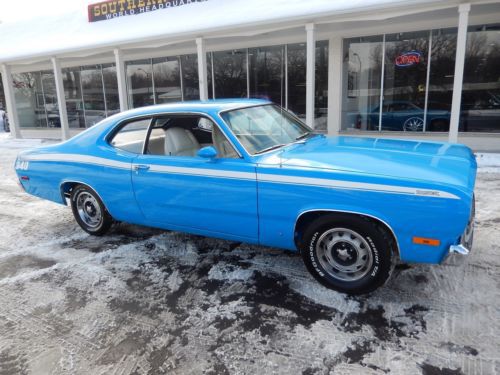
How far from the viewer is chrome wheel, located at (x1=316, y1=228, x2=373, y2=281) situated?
3.25 metres

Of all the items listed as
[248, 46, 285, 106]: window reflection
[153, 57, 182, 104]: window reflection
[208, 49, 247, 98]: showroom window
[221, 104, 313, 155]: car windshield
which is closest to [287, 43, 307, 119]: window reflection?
[248, 46, 285, 106]: window reflection

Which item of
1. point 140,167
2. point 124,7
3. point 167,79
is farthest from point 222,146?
point 167,79

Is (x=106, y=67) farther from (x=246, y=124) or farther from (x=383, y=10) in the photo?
(x=246, y=124)

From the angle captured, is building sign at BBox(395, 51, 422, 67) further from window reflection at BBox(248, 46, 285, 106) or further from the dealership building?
window reflection at BBox(248, 46, 285, 106)

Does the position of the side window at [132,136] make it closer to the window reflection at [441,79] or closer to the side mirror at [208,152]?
the side mirror at [208,152]

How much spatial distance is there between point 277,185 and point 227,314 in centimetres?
112

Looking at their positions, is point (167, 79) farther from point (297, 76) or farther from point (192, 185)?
point (192, 185)

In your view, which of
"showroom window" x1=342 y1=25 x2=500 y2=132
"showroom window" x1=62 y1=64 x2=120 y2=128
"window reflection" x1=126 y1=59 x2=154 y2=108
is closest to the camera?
"showroom window" x1=342 y1=25 x2=500 y2=132

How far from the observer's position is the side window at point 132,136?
4316 millimetres

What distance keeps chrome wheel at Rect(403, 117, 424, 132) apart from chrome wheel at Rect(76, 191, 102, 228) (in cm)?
926

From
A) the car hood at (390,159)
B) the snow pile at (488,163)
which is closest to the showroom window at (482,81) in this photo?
the snow pile at (488,163)

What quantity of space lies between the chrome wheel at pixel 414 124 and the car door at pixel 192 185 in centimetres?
853

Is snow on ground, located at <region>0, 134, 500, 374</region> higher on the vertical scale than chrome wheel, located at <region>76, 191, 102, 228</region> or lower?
lower

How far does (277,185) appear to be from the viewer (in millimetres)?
3373
